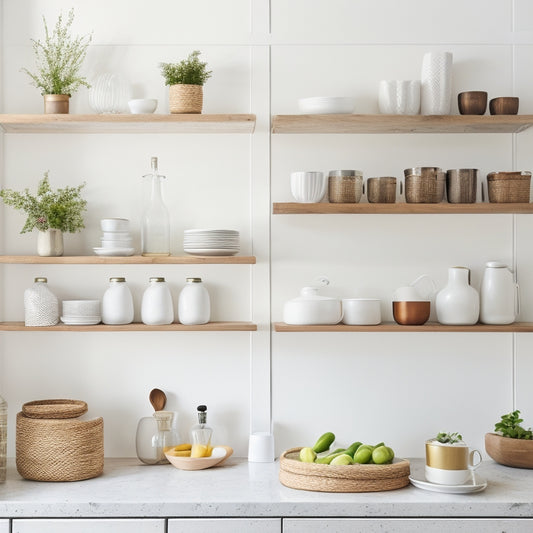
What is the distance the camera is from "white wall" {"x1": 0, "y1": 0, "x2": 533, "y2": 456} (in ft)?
9.80

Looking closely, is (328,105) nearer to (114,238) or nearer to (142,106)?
(142,106)

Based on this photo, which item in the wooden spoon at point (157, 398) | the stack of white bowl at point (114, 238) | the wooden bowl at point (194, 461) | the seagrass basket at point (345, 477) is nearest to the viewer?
the seagrass basket at point (345, 477)

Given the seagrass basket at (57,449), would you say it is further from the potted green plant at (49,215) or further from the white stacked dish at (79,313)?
the potted green plant at (49,215)

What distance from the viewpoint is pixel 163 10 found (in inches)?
118

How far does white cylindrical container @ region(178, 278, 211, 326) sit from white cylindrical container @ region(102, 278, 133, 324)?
189 millimetres

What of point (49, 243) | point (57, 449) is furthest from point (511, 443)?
point (49, 243)

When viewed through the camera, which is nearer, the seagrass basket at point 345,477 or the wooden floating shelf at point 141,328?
the seagrass basket at point 345,477

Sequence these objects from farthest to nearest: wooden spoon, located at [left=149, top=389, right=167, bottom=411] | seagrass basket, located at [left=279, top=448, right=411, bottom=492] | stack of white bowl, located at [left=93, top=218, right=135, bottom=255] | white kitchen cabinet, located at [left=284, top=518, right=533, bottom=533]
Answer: wooden spoon, located at [left=149, top=389, right=167, bottom=411]
stack of white bowl, located at [left=93, top=218, right=135, bottom=255]
seagrass basket, located at [left=279, top=448, right=411, bottom=492]
white kitchen cabinet, located at [left=284, top=518, right=533, bottom=533]

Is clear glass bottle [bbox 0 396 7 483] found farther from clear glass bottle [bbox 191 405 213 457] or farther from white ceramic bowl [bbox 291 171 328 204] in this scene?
white ceramic bowl [bbox 291 171 328 204]

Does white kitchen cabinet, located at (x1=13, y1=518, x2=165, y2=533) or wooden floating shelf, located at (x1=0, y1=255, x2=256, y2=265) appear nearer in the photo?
white kitchen cabinet, located at (x1=13, y1=518, x2=165, y2=533)

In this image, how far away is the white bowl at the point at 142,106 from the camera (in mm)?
2846

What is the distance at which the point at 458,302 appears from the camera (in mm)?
2828

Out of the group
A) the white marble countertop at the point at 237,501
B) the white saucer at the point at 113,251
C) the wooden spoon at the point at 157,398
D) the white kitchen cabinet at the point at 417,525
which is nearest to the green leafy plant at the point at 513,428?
the white marble countertop at the point at 237,501

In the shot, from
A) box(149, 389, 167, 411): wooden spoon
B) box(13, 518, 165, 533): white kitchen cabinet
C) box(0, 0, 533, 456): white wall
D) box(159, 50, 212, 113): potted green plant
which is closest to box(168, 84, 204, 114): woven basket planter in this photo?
box(159, 50, 212, 113): potted green plant
